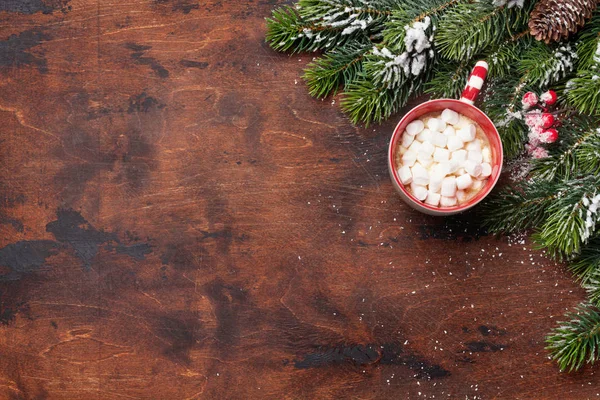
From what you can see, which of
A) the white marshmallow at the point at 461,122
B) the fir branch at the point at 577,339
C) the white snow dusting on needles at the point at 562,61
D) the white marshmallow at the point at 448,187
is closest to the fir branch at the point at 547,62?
the white snow dusting on needles at the point at 562,61

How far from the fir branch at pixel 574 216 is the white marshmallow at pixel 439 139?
0.22 m

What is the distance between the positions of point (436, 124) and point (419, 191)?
0.13 meters

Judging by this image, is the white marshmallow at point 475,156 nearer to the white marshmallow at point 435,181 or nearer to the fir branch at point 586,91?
the white marshmallow at point 435,181

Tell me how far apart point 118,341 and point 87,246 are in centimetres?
20

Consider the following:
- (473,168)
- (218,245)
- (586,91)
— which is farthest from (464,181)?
(218,245)

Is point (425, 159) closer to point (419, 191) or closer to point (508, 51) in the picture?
point (419, 191)

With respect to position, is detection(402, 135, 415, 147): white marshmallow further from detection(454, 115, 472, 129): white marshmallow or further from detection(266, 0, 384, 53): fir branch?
detection(266, 0, 384, 53): fir branch

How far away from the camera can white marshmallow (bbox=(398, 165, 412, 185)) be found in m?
0.93

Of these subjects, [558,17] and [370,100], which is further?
[370,100]

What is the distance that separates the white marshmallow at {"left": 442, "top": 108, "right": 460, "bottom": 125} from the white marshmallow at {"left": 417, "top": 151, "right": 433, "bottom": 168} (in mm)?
75

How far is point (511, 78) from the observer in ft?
3.10

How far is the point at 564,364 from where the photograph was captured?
36.7 inches

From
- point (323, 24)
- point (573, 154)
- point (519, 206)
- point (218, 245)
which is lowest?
point (218, 245)

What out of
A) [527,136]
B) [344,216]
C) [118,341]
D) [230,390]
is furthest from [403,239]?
[118,341]
